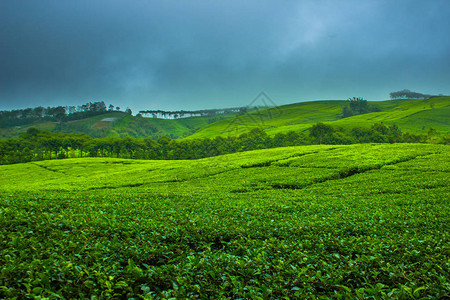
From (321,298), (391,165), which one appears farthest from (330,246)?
(391,165)

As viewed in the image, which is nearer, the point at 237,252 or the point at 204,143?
the point at 237,252

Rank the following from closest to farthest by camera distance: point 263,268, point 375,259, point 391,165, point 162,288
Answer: point 162,288 < point 263,268 < point 375,259 < point 391,165

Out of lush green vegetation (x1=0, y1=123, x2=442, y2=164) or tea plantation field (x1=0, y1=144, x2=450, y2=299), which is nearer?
tea plantation field (x1=0, y1=144, x2=450, y2=299)

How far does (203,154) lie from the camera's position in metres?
110

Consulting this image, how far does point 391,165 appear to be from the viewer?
1134 inches

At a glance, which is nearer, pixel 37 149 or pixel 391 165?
pixel 391 165

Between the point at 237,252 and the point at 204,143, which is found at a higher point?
the point at 204,143

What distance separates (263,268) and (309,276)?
3.28ft

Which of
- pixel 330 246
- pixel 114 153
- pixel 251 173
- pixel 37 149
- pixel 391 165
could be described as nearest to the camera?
pixel 330 246

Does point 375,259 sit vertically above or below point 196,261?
below

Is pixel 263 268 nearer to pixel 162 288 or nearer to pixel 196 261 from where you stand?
pixel 196 261

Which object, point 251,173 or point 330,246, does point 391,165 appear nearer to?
point 251,173

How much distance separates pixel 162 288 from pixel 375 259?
5166 millimetres

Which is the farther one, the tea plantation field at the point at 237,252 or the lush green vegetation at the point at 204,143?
the lush green vegetation at the point at 204,143
